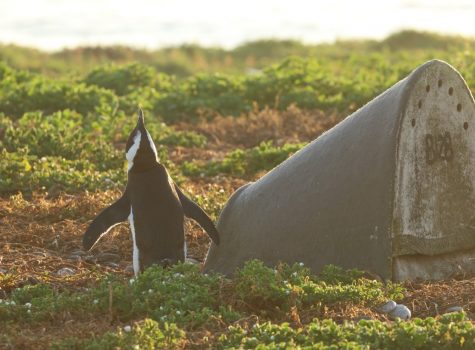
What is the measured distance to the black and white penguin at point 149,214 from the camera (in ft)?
25.1

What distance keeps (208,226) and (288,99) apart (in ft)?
25.6

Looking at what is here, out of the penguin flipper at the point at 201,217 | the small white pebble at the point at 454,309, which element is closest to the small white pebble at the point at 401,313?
the small white pebble at the point at 454,309

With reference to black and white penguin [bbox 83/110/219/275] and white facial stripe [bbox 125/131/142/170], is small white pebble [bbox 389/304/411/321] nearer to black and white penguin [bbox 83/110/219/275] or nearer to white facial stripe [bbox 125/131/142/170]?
black and white penguin [bbox 83/110/219/275]

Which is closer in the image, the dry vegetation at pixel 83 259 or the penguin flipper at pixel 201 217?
the dry vegetation at pixel 83 259

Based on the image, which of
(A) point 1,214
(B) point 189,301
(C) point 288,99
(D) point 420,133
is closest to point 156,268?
(B) point 189,301

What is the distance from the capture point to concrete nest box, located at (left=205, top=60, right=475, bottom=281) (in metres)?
7.00

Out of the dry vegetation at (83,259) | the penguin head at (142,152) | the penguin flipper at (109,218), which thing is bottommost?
the dry vegetation at (83,259)

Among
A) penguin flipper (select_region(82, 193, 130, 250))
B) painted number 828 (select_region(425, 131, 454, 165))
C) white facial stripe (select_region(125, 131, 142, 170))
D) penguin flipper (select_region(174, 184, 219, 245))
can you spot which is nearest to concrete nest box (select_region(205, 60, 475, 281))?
painted number 828 (select_region(425, 131, 454, 165))

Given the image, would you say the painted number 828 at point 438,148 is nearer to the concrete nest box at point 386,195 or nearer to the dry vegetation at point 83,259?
the concrete nest box at point 386,195

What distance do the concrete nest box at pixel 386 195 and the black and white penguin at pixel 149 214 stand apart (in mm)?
354

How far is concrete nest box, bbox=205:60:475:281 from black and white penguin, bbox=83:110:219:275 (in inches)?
14.0

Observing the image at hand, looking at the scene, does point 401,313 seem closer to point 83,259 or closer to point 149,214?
point 149,214

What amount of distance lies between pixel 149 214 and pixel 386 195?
5.29ft

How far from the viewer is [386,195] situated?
6.95 meters
